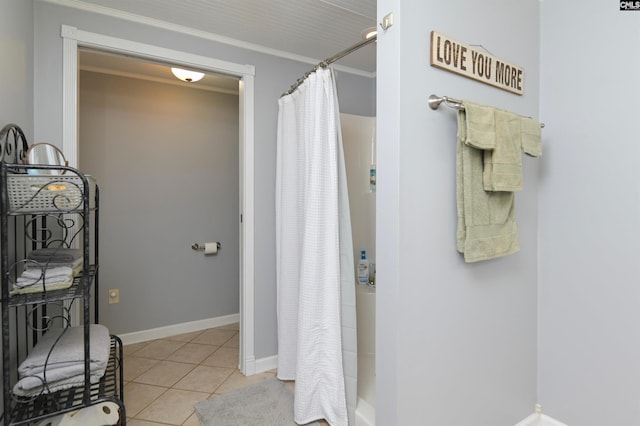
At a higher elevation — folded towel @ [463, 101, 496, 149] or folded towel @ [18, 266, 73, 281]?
folded towel @ [463, 101, 496, 149]

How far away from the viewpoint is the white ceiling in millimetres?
1793

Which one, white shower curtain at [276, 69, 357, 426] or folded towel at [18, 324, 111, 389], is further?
white shower curtain at [276, 69, 357, 426]

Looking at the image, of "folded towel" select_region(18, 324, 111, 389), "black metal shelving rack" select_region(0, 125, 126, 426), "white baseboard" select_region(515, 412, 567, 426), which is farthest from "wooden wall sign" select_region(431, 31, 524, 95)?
"folded towel" select_region(18, 324, 111, 389)

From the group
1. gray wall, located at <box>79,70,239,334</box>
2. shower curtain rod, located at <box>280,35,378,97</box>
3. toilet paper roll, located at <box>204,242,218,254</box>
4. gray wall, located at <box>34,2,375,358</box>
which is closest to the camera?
shower curtain rod, located at <box>280,35,378,97</box>

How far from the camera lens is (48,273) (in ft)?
4.26

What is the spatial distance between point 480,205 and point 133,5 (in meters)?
2.10

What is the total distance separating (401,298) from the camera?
115cm

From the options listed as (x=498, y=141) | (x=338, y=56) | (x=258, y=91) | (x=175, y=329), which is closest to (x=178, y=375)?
(x=175, y=329)

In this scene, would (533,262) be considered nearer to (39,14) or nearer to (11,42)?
(11,42)

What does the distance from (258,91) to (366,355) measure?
1921mm

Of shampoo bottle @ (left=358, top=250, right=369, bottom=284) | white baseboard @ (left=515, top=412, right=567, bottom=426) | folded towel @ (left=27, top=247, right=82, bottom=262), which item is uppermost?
folded towel @ (left=27, top=247, right=82, bottom=262)

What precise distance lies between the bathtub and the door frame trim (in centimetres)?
80

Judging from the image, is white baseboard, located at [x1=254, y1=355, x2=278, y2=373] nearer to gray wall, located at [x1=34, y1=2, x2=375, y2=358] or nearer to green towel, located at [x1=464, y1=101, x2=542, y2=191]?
gray wall, located at [x1=34, y1=2, x2=375, y2=358]

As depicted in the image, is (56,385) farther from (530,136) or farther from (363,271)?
(530,136)
